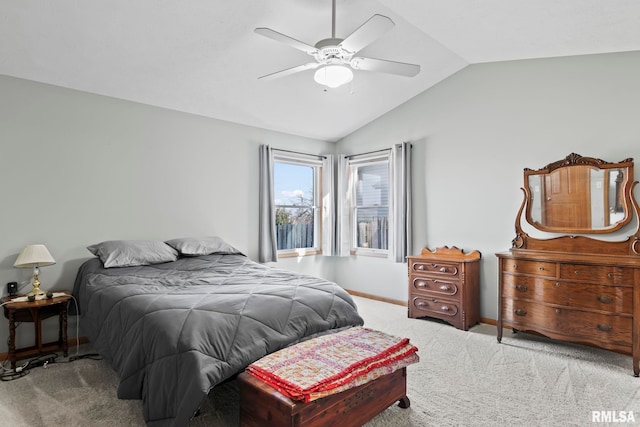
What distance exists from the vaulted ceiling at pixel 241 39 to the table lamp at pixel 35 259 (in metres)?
1.56

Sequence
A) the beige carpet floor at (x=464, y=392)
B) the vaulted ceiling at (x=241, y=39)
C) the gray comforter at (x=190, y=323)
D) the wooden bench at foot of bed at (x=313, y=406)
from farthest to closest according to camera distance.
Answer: the vaulted ceiling at (x=241, y=39) < the beige carpet floor at (x=464, y=392) < the gray comforter at (x=190, y=323) < the wooden bench at foot of bed at (x=313, y=406)

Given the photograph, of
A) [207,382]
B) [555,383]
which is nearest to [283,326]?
[207,382]

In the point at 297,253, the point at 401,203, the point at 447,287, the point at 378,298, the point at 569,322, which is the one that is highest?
the point at 401,203

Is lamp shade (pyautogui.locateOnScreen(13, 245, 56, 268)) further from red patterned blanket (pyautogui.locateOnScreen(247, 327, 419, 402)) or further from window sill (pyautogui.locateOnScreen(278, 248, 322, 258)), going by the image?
window sill (pyautogui.locateOnScreen(278, 248, 322, 258))

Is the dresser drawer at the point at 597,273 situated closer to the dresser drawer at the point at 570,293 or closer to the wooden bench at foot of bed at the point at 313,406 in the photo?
the dresser drawer at the point at 570,293

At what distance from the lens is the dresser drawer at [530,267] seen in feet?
10.6

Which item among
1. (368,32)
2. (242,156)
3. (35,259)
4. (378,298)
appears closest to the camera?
(368,32)

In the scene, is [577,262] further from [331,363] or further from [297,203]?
[297,203]

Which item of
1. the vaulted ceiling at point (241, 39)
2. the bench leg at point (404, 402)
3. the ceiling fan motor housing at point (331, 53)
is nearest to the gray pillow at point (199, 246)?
the vaulted ceiling at point (241, 39)

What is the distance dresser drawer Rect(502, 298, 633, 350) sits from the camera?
288 cm

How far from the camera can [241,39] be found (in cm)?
327

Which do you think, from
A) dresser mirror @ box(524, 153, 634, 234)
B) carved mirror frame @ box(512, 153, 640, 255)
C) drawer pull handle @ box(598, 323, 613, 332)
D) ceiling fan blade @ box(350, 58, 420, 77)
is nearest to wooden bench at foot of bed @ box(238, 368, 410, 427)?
drawer pull handle @ box(598, 323, 613, 332)

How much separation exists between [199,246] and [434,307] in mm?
2742

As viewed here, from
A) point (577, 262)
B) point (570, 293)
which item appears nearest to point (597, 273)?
point (577, 262)
